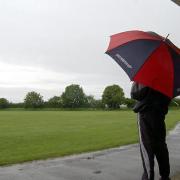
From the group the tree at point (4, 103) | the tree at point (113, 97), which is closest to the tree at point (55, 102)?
the tree at point (4, 103)

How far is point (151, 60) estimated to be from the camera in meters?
6.12

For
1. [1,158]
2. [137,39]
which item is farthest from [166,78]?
[1,158]

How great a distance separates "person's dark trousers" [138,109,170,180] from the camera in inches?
266

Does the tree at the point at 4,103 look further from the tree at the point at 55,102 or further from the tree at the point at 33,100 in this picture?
the tree at the point at 55,102

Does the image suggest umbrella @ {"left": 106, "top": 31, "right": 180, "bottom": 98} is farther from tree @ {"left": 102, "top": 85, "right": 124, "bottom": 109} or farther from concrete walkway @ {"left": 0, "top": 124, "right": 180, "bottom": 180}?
tree @ {"left": 102, "top": 85, "right": 124, "bottom": 109}

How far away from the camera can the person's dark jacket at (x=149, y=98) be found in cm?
668

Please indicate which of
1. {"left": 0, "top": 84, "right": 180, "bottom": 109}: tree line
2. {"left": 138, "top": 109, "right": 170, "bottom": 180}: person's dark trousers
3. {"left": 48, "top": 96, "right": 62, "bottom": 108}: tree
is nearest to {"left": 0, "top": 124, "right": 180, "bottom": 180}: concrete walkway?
{"left": 138, "top": 109, "right": 170, "bottom": 180}: person's dark trousers

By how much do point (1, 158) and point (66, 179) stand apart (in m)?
3.42

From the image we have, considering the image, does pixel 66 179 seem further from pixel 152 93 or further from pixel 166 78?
pixel 166 78

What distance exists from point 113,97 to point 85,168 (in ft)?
445

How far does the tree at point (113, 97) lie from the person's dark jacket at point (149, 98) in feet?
434

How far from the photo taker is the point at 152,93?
6684 millimetres

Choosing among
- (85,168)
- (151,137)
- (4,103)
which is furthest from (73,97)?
(151,137)

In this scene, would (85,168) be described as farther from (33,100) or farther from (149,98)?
(33,100)
